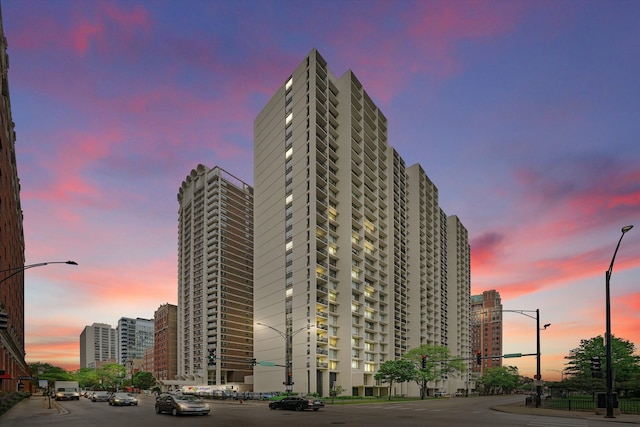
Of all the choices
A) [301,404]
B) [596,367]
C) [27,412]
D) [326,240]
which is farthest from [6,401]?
[326,240]

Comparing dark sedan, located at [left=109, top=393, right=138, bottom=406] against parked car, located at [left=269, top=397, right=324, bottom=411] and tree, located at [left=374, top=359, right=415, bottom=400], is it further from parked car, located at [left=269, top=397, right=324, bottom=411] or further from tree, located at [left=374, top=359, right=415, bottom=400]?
tree, located at [left=374, top=359, right=415, bottom=400]

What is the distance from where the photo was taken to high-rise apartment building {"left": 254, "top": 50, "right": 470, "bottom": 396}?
9256 cm

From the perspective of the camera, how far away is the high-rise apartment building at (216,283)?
15025cm

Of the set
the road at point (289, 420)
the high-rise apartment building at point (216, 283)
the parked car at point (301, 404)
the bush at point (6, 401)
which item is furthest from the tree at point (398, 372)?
the high-rise apartment building at point (216, 283)

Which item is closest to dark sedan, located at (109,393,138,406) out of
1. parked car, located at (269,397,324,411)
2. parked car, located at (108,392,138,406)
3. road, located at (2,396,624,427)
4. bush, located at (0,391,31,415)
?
parked car, located at (108,392,138,406)

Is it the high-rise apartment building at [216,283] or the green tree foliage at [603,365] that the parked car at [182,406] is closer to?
the green tree foliage at [603,365]

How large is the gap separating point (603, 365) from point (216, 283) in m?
109

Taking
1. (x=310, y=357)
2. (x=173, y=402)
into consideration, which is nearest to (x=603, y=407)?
(x=173, y=402)

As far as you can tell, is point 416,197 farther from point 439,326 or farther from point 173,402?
point 173,402

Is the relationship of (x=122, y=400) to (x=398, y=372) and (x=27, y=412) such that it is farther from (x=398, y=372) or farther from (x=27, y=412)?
(x=398, y=372)

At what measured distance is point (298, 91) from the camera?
10150 cm

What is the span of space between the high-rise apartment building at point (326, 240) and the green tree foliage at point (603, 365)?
130 ft

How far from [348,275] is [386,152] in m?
41.5

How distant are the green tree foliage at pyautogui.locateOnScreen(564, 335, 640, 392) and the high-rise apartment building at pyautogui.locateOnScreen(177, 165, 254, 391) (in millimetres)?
93603
